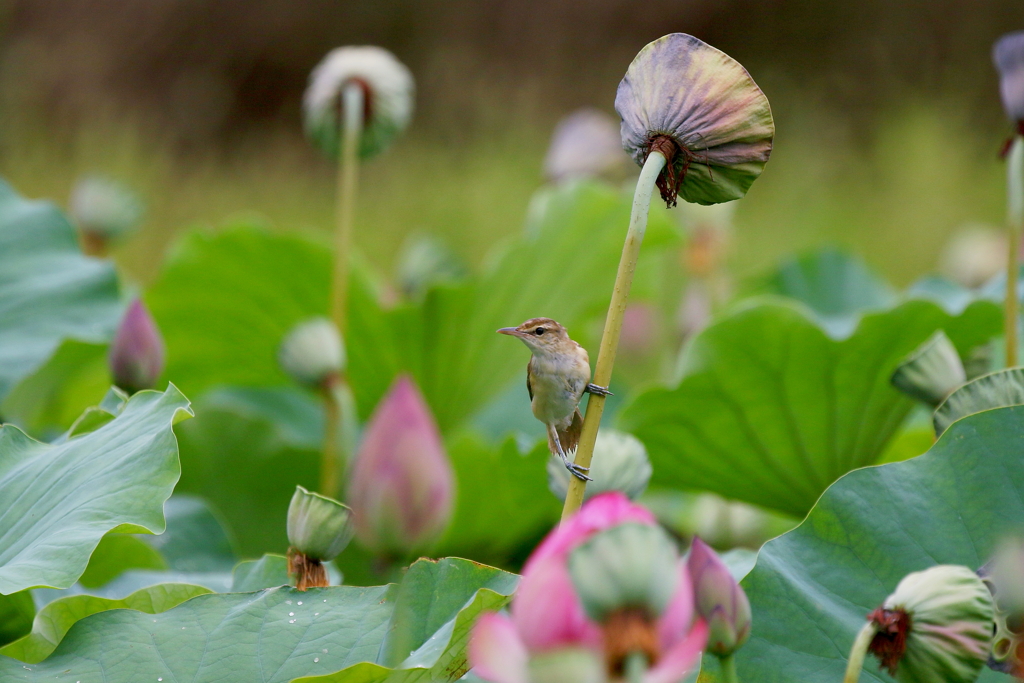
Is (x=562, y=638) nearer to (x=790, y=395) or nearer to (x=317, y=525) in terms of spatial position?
(x=317, y=525)

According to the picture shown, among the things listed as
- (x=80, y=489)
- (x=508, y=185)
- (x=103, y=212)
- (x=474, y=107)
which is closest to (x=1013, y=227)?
(x=80, y=489)

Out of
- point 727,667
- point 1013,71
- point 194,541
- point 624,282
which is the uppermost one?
point 1013,71

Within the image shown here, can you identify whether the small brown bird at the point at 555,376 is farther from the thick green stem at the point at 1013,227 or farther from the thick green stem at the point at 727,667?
the thick green stem at the point at 1013,227

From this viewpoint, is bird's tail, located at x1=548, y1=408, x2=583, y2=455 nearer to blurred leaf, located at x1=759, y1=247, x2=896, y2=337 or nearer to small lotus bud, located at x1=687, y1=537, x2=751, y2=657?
small lotus bud, located at x1=687, y1=537, x2=751, y2=657

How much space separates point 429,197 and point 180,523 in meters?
3.00

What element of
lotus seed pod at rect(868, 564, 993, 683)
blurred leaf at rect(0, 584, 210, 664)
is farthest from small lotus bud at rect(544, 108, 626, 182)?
lotus seed pod at rect(868, 564, 993, 683)

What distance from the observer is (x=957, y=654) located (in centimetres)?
37

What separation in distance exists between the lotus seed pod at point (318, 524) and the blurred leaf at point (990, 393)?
326 millimetres

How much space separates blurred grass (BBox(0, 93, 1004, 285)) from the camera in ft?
10.5

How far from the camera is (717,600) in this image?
0.35 meters

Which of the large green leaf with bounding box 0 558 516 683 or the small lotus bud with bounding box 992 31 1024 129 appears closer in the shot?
the large green leaf with bounding box 0 558 516 683

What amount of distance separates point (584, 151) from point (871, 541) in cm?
93

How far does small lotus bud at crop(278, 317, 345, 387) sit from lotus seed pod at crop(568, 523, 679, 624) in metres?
0.63

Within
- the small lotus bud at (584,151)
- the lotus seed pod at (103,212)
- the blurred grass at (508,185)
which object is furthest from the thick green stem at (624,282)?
the blurred grass at (508,185)
